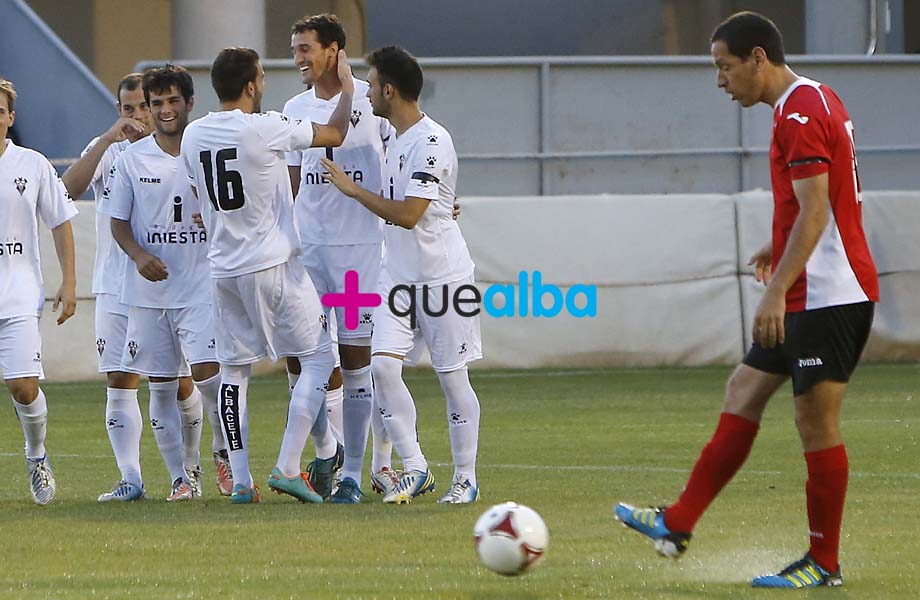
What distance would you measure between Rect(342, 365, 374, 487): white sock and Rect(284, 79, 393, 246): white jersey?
73 cm

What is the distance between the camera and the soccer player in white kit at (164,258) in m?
8.31

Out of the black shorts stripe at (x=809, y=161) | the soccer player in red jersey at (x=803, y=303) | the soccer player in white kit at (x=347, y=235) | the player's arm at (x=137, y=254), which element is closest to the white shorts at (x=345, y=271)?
the soccer player in white kit at (x=347, y=235)

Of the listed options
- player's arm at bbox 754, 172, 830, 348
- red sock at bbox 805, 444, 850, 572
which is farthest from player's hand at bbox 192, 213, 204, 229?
red sock at bbox 805, 444, 850, 572

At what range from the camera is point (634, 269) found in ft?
53.8

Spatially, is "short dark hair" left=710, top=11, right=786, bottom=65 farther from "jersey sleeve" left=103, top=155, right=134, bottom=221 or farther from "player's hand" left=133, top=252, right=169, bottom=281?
"jersey sleeve" left=103, top=155, right=134, bottom=221

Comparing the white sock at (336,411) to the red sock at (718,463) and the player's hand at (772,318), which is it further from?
the player's hand at (772,318)

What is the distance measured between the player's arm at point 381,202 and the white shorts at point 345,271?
2.84ft

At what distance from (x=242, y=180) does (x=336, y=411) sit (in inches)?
68.5

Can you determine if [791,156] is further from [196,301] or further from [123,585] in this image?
[196,301]

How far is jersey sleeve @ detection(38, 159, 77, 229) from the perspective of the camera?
8.26 meters

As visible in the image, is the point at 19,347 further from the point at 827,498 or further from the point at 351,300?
the point at 827,498

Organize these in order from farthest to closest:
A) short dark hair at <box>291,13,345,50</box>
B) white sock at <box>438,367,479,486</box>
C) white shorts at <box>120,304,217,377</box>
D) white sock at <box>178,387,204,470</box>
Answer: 1. white sock at <box>178,387,204,470</box>
2. white shorts at <box>120,304,217,377</box>
3. short dark hair at <box>291,13,345,50</box>
4. white sock at <box>438,367,479,486</box>

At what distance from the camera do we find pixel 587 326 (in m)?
16.4

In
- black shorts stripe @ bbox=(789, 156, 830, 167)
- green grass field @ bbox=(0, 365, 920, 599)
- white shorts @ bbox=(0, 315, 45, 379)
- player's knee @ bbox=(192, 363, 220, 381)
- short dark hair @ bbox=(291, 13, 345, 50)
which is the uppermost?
short dark hair @ bbox=(291, 13, 345, 50)
